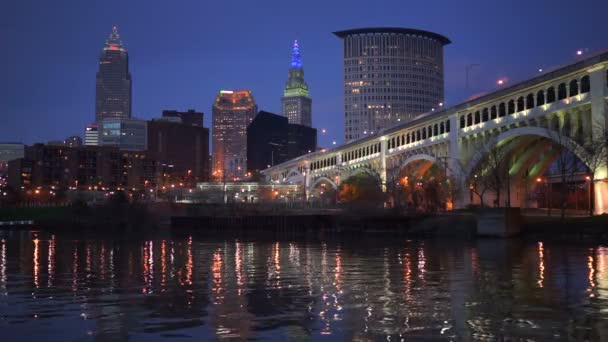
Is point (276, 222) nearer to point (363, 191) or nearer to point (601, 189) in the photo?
point (363, 191)

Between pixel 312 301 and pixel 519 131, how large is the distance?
228 ft

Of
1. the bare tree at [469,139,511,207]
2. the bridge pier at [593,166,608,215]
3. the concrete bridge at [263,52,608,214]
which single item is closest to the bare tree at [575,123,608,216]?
the concrete bridge at [263,52,608,214]

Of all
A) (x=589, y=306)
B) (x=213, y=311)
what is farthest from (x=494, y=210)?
(x=213, y=311)

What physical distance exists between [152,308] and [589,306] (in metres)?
14.1

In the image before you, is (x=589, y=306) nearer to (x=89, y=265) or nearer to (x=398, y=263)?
(x=398, y=263)

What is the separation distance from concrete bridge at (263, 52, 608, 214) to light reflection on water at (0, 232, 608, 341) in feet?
124

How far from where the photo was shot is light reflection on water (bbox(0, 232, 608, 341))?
1733 centimetres

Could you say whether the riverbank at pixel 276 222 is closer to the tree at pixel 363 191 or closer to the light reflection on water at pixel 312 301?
the tree at pixel 363 191

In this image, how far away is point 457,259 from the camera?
4262cm

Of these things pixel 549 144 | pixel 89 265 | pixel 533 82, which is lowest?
pixel 89 265

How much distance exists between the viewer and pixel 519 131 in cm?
8594

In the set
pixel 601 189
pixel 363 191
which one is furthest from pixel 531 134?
pixel 363 191

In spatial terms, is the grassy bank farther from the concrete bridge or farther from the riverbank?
the concrete bridge

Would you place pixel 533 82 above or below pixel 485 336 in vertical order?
above
